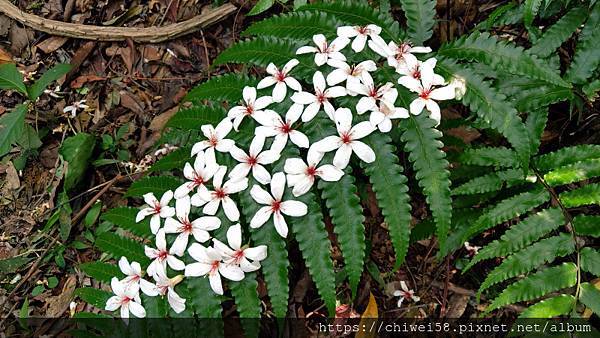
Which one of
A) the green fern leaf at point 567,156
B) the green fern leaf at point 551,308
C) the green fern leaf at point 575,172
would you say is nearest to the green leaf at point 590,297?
the green fern leaf at point 551,308

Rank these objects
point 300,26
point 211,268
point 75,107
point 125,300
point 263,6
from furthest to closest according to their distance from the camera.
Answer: point 75,107
point 263,6
point 300,26
point 125,300
point 211,268

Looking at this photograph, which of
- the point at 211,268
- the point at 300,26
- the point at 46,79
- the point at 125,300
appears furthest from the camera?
the point at 46,79

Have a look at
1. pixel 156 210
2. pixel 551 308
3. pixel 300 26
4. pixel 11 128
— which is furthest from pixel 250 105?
pixel 11 128

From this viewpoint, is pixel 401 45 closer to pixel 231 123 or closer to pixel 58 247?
pixel 231 123

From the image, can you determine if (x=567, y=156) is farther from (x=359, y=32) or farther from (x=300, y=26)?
(x=300, y=26)

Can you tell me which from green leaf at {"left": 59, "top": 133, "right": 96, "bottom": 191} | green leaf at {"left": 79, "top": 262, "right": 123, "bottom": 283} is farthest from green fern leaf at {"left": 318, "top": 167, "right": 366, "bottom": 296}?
green leaf at {"left": 59, "top": 133, "right": 96, "bottom": 191}

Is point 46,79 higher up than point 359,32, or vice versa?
point 359,32

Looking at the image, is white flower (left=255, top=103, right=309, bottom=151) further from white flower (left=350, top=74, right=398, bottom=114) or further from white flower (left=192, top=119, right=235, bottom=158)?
white flower (left=350, top=74, right=398, bottom=114)
